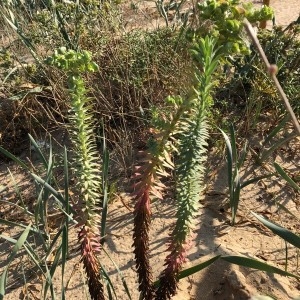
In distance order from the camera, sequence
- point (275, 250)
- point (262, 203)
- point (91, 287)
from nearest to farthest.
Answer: point (91, 287) < point (275, 250) < point (262, 203)

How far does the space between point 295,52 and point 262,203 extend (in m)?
1.07

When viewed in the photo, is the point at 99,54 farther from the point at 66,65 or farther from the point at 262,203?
the point at 66,65

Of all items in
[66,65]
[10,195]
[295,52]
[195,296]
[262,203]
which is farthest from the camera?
[295,52]

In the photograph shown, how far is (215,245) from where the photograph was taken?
2367 millimetres

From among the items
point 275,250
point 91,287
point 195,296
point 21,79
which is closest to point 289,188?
point 275,250

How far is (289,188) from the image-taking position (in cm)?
269

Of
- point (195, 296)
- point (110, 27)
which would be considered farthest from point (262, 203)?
point (110, 27)

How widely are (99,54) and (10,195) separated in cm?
106

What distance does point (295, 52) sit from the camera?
3.16 metres

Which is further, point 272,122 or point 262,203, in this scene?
point 272,122

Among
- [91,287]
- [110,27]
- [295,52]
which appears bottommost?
[91,287]

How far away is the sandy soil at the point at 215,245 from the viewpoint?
7.06 ft

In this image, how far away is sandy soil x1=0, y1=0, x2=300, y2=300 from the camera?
84.7 inches

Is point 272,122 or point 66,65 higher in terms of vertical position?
point 272,122
